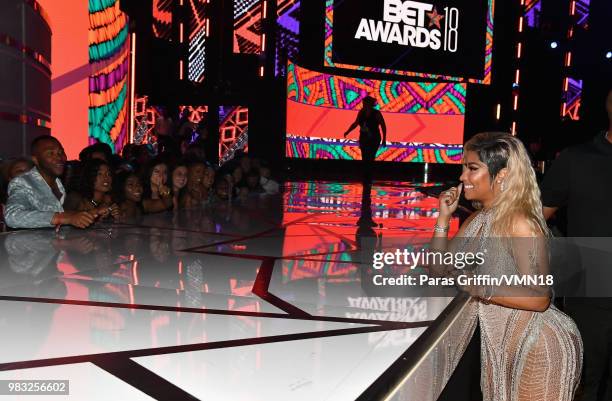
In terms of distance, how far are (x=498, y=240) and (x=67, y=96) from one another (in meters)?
8.17

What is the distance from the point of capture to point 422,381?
2.42m

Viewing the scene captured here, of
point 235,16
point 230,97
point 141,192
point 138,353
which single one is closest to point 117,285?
point 138,353

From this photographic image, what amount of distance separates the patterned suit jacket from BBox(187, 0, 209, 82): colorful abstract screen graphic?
13055mm

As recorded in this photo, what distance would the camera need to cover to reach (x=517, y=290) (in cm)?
194

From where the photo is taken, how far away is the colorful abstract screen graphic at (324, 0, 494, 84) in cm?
1504

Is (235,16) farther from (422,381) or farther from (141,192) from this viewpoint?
(422,381)

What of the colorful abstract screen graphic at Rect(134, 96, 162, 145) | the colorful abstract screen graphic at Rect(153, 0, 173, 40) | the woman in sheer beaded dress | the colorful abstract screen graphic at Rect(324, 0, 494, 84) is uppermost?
the colorful abstract screen graphic at Rect(153, 0, 173, 40)

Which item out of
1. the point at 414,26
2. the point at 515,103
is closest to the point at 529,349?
the point at 414,26

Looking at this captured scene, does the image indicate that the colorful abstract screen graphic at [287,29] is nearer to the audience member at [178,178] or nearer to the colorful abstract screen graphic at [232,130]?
the colorful abstract screen graphic at [232,130]

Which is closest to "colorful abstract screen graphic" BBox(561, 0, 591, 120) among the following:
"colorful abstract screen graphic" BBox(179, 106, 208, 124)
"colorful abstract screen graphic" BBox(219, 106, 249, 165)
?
"colorful abstract screen graphic" BBox(219, 106, 249, 165)

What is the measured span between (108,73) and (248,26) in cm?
706

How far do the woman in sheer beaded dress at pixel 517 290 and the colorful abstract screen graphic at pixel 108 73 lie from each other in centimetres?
836

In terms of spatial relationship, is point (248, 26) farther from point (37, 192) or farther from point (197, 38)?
point (37, 192)

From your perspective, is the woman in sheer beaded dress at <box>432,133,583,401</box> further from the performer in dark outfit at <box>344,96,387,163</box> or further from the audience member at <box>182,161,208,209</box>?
the performer in dark outfit at <box>344,96,387,163</box>
